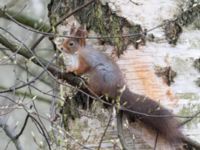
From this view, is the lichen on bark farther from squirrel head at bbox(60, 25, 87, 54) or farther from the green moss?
squirrel head at bbox(60, 25, 87, 54)

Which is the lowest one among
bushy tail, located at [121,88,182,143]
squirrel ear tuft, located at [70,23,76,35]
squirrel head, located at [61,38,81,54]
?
bushy tail, located at [121,88,182,143]

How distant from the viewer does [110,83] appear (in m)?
2.67

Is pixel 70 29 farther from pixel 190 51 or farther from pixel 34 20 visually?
pixel 34 20

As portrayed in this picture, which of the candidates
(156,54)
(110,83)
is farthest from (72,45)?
(156,54)

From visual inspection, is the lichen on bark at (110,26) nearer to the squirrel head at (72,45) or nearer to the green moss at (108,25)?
the green moss at (108,25)

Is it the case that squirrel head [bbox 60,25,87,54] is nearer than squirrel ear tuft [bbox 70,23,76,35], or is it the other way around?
squirrel ear tuft [bbox 70,23,76,35]

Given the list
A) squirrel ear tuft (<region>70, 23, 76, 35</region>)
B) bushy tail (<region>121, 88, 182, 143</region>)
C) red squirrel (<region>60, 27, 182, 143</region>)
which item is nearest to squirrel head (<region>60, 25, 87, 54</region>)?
red squirrel (<region>60, 27, 182, 143</region>)

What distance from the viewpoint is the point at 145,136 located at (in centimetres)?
227

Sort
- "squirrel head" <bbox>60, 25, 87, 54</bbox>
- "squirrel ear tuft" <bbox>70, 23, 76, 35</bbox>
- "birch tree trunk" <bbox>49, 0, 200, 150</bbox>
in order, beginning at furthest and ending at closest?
"squirrel head" <bbox>60, 25, 87, 54</bbox>
"squirrel ear tuft" <bbox>70, 23, 76, 35</bbox>
"birch tree trunk" <bbox>49, 0, 200, 150</bbox>

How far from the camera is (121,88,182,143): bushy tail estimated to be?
224 cm

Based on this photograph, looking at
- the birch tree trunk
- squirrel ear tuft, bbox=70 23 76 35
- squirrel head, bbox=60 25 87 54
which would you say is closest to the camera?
the birch tree trunk

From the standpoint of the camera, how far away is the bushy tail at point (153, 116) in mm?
2236

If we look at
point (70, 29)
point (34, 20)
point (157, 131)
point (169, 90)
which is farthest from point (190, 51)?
point (34, 20)

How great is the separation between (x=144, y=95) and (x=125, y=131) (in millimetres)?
139
